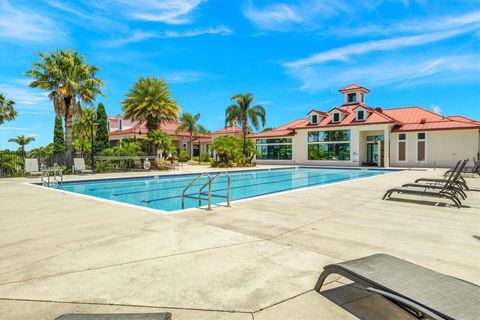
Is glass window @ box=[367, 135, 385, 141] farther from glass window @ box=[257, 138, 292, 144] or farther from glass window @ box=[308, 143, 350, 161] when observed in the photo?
glass window @ box=[257, 138, 292, 144]

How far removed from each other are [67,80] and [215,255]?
20.4 m

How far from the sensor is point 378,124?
29.0 m

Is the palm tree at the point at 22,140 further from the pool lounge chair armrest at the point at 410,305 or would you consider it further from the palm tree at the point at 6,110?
the pool lounge chair armrest at the point at 410,305

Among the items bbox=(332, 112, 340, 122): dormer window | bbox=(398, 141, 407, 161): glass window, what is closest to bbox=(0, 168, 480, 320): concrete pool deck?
bbox=(398, 141, 407, 161): glass window

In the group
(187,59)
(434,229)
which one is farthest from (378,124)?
(434,229)

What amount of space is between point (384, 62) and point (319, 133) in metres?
11.3

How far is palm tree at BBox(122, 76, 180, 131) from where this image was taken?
2752cm

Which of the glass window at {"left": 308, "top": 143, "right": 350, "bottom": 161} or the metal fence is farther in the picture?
the glass window at {"left": 308, "top": 143, "right": 350, "bottom": 161}

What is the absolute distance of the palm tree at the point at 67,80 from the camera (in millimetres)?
19391

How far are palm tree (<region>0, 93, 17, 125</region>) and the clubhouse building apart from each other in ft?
82.0

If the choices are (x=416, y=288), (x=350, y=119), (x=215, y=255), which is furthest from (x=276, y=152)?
(x=416, y=288)

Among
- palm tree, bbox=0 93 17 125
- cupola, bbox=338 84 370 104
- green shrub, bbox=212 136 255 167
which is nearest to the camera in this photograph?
palm tree, bbox=0 93 17 125

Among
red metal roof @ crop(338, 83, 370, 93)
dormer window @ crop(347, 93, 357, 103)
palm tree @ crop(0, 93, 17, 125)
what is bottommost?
palm tree @ crop(0, 93, 17, 125)

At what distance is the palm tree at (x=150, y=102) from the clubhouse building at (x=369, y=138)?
36.0 feet
